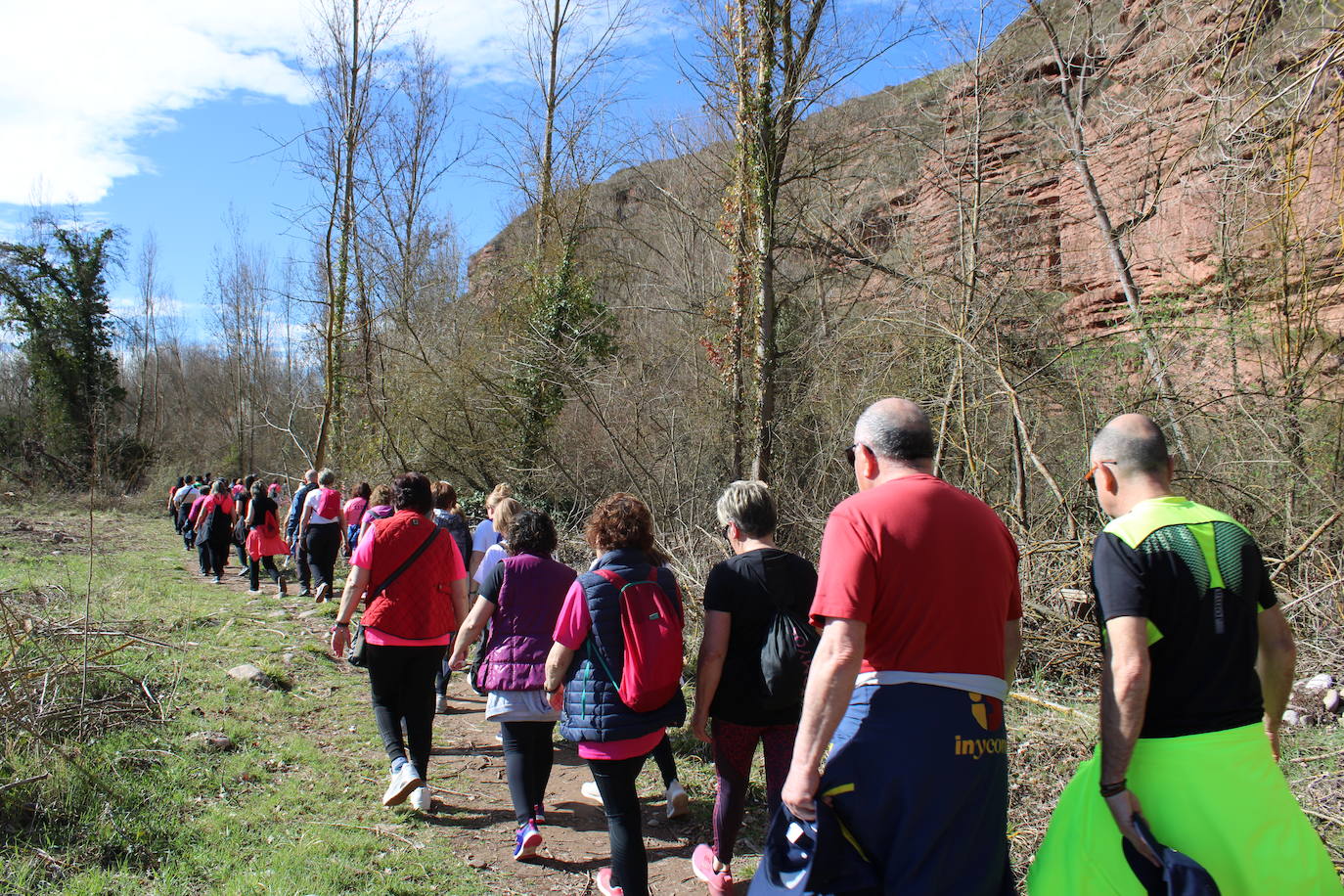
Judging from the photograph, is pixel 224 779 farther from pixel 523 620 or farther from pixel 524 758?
pixel 523 620

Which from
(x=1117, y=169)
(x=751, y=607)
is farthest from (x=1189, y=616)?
(x=1117, y=169)

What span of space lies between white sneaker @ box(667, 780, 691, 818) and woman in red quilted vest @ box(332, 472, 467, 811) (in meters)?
1.39

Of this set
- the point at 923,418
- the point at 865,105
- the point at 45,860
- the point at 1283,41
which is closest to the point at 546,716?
the point at 45,860

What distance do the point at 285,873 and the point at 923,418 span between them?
355 cm

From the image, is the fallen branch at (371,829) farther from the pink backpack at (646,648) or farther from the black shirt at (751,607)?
the black shirt at (751,607)

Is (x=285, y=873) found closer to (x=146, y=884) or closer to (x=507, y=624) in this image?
(x=146, y=884)

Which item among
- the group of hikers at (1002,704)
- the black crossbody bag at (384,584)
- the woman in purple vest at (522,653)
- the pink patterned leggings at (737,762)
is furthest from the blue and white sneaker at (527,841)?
the group of hikers at (1002,704)

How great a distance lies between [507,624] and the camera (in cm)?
422

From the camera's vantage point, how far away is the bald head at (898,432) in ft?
8.06

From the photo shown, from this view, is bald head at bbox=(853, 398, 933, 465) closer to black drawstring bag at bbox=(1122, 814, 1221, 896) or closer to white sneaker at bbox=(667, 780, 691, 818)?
black drawstring bag at bbox=(1122, 814, 1221, 896)

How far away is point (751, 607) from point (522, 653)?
54.7 inches

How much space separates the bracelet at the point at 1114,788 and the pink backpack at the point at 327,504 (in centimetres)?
953

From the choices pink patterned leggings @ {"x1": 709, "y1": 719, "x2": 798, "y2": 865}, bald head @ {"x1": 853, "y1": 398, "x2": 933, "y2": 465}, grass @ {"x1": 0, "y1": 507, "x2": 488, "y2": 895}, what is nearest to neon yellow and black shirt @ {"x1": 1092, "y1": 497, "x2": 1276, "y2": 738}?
bald head @ {"x1": 853, "y1": 398, "x2": 933, "y2": 465}

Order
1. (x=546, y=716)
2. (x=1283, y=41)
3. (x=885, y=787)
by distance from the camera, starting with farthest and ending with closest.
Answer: (x=1283, y=41), (x=546, y=716), (x=885, y=787)
